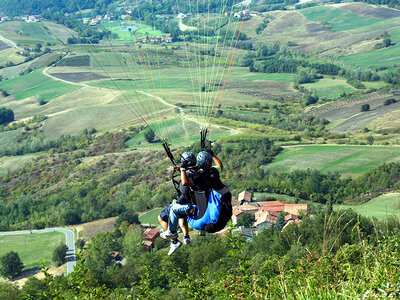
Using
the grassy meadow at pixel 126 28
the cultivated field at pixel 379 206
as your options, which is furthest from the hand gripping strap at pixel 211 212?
the cultivated field at pixel 379 206

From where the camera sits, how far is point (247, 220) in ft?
207

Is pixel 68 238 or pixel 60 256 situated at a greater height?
pixel 60 256

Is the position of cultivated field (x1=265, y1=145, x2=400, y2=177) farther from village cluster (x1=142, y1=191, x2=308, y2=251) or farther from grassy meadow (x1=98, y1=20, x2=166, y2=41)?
grassy meadow (x1=98, y1=20, x2=166, y2=41)

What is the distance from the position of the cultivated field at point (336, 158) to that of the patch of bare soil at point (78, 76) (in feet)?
322

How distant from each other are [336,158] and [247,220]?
2930cm

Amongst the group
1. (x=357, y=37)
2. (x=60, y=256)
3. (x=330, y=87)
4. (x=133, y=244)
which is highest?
(x=357, y=37)

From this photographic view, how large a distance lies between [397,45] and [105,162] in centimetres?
11620

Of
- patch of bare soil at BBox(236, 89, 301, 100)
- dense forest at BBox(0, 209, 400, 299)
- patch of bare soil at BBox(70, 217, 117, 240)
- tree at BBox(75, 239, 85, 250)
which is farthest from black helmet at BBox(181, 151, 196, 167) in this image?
patch of bare soil at BBox(236, 89, 301, 100)

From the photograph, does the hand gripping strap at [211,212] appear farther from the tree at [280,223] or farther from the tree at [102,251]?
the tree at [102,251]

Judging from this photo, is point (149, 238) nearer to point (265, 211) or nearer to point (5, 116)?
point (265, 211)

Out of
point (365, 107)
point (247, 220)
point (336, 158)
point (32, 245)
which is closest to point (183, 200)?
point (247, 220)

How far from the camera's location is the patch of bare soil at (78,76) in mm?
163500

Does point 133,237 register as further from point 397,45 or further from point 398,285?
point 397,45

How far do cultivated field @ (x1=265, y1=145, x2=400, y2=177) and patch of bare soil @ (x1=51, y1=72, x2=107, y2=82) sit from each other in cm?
9811
